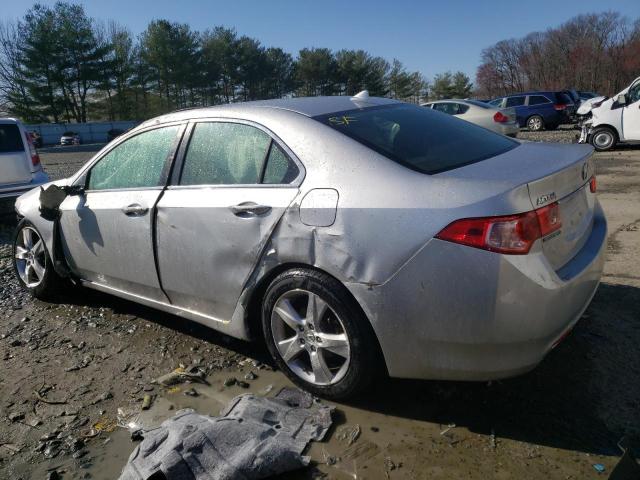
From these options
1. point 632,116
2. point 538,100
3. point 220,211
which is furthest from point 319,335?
point 538,100

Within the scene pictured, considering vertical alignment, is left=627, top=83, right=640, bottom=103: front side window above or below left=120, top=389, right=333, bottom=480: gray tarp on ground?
above

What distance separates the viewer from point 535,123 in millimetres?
21328

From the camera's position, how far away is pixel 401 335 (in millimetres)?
2260

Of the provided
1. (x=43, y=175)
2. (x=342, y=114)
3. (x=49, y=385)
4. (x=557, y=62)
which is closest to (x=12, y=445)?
(x=49, y=385)

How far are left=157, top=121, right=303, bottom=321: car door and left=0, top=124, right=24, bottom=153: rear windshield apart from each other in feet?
20.5

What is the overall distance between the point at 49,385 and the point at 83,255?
3.55 feet

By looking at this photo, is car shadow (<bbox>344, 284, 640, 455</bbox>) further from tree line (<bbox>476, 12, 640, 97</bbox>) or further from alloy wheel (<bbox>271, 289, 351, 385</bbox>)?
tree line (<bbox>476, 12, 640, 97</bbox>)

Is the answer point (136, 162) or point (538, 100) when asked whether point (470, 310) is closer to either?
point (136, 162)

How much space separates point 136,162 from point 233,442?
2.14 metres

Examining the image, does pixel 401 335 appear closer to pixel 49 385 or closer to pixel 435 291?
pixel 435 291

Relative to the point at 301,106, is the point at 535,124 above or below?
below

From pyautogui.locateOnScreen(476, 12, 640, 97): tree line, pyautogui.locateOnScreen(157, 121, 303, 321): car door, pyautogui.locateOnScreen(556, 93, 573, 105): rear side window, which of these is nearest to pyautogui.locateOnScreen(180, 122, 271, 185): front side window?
pyautogui.locateOnScreen(157, 121, 303, 321): car door

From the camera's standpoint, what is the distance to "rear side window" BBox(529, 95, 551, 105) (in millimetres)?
21041

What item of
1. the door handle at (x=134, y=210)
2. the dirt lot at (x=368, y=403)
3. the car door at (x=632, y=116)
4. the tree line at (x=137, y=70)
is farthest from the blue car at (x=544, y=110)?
the tree line at (x=137, y=70)
